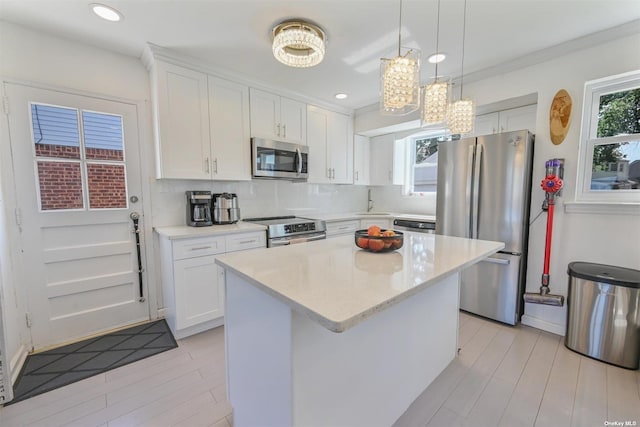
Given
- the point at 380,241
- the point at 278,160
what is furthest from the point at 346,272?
the point at 278,160

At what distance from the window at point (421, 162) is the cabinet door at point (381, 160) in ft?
0.89

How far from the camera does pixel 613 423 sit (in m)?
1.44

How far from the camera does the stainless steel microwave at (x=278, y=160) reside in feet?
9.57

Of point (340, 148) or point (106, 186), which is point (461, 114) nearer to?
point (340, 148)

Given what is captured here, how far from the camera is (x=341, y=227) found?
143 inches

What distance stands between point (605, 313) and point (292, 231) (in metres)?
2.64

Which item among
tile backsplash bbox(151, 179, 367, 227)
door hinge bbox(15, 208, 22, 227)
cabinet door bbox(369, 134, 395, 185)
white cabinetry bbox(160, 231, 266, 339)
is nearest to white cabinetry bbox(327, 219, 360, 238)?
tile backsplash bbox(151, 179, 367, 227)

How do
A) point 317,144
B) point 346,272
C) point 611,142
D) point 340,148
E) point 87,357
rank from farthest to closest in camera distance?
point 340,148 < point 317,144 < point 611,142 < point 87,357 < point 346,272

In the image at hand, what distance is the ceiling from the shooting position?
1735mm

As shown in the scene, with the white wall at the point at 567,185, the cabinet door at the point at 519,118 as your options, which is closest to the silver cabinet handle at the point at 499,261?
the white wall at the point at 567,185

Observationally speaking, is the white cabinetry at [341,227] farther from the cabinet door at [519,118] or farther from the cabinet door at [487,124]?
the cabinet door at [519,118]

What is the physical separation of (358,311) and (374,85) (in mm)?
2931

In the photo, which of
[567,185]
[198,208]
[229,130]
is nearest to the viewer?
[567,185]

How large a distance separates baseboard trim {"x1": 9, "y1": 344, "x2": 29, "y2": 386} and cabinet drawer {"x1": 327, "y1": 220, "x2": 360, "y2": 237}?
9.36 ft
